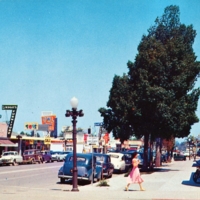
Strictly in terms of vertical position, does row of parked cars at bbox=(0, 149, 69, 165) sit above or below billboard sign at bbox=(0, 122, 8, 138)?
below

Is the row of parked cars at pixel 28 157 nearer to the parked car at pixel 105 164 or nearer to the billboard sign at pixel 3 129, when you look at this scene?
the billboard sign at pixel 3 129

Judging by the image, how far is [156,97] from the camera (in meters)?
29.8

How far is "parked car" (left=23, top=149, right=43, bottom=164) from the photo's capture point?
53.4 metres

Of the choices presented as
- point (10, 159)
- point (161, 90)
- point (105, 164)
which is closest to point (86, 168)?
point (105, 164)

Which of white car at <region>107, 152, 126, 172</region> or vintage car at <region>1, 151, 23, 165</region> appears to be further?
vintage car at <region>1, 151, 23, 165</region>

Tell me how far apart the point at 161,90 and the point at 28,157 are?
94.5 ft

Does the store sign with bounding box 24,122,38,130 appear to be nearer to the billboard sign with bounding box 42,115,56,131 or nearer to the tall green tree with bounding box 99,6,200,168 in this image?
the billboard sign with bounding box 42,115,56,131

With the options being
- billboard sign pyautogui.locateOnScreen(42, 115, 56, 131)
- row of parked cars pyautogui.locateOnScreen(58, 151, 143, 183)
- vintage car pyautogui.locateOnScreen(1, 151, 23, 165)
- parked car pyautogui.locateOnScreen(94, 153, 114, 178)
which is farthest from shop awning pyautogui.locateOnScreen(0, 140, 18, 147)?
billboard sign pyautogui.locateOnScreen(42, 115, 56, 131)

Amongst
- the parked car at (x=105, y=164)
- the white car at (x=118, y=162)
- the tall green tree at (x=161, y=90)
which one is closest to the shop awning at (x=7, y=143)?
the white car at (x=118, y=162)

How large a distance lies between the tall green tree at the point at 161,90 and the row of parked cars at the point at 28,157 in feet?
69.7

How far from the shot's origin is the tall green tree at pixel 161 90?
30.0 meters

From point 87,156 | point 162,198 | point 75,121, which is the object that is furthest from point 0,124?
point 162,198

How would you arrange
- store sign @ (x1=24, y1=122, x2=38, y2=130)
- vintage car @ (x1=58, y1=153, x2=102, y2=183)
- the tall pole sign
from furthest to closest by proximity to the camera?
store sign @ (x1=24, y1=122, x2=38, y2=130) < the tall pole sign < vintage car @ (x1=58, y1=153, x2=102, y2=183)

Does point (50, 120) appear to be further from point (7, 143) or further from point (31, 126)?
point (7, 143)
